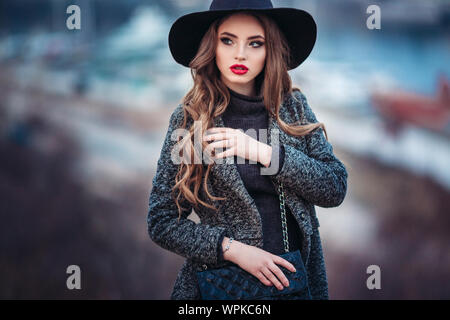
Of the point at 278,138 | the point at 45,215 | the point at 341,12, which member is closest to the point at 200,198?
the point at 278,138

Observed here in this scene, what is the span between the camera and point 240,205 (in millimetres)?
1489

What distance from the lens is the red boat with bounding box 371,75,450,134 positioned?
310 centimetres

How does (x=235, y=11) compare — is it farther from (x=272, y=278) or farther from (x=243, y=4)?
(x=272, y=278)

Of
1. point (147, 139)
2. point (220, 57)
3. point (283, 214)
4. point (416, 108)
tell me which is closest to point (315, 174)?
point (283, 214)

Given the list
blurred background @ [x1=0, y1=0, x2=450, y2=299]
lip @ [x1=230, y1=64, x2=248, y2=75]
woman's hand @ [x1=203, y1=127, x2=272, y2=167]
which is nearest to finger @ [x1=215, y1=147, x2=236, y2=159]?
woman's hand @ [x1=203, y1=127, x2=272, y2=167]

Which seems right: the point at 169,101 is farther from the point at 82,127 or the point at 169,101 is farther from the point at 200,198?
the point at 200,198

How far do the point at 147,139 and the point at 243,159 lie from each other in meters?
1.71

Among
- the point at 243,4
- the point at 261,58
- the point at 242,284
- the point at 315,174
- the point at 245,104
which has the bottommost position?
the point at 242,284

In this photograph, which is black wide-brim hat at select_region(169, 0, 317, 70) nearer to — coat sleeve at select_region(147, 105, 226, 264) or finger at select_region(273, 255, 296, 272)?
coat sleeve at select_region(147, 105, 226, 264)

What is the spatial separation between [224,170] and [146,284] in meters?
1.91

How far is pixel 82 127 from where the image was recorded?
10.1 feet

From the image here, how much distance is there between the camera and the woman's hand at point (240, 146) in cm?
144

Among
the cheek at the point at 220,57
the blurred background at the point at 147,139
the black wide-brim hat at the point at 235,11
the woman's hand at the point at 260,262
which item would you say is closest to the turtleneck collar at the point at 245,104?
the cheek at the point at 220,57

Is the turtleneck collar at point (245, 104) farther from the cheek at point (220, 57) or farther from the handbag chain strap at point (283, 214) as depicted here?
the handbag chain strap at point (283, 214)
